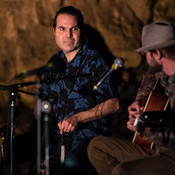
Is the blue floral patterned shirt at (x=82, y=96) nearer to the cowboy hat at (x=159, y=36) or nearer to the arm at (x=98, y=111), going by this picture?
the arm at (x=98, y=111)

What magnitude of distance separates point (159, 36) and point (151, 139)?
102 cm

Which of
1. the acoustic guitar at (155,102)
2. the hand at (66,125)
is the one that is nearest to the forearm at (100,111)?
the hand at (66,125)

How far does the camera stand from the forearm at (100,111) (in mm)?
3242

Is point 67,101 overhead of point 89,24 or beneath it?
beneath

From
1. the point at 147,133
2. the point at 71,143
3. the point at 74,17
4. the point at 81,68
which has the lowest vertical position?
the point at 71,143

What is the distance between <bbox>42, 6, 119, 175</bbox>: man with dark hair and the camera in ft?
10.5


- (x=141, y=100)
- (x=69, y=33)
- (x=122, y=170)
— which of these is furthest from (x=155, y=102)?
(x=69, y=33)

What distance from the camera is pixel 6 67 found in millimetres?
4832

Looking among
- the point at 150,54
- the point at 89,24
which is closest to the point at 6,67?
the point at 89,24

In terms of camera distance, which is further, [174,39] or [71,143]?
[71,143]

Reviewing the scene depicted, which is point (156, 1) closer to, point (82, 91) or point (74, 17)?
point (74, 17)

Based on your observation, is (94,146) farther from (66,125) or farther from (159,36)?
(159,36)

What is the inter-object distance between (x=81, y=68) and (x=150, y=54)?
97cm

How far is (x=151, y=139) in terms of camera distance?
2680mm
